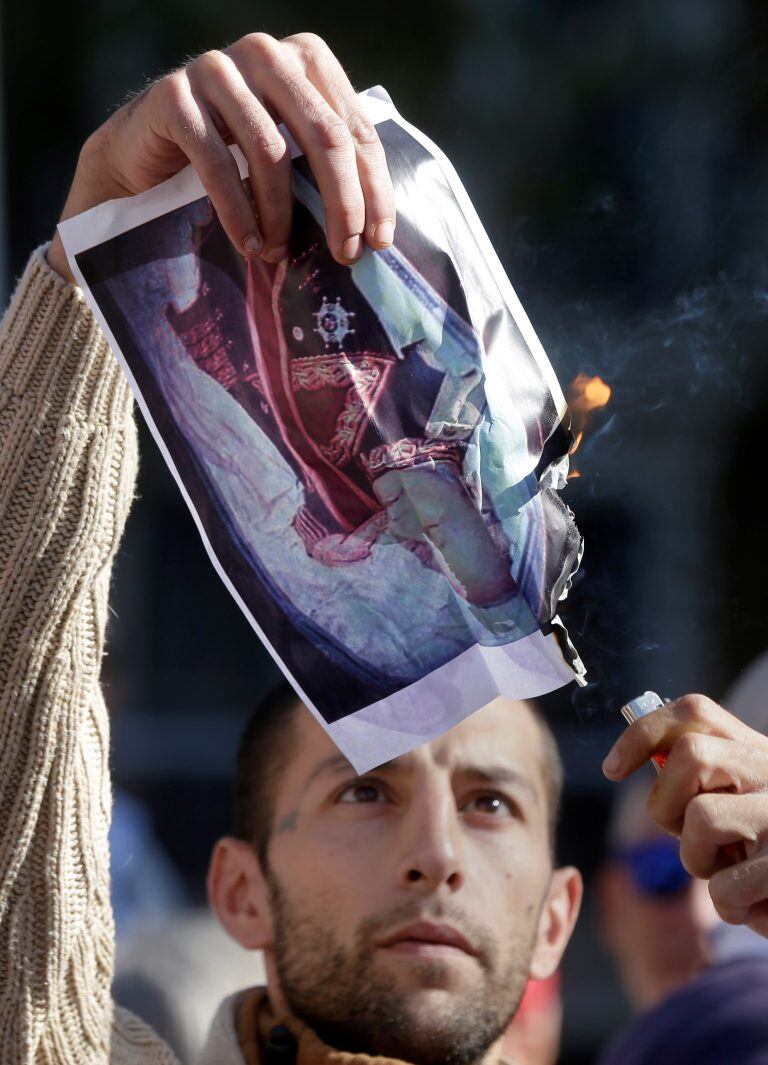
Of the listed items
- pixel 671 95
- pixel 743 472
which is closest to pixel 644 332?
pixel 743 472

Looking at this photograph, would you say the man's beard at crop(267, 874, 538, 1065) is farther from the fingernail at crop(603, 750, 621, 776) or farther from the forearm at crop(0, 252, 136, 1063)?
the fingernail at crop(603, 750, 621, 776)

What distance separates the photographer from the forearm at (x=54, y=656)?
1.54 meters

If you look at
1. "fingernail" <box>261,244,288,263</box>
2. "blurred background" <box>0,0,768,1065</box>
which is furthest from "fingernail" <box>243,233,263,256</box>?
"blurred background" <box>0,0,768,1065</box>

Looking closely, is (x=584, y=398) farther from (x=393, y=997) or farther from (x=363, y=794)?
(x=393, y=997)

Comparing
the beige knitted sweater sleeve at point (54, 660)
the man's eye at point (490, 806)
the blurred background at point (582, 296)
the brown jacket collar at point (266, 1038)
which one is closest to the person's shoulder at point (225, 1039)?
the brown jacket collar at point (266, 1038)

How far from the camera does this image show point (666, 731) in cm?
116

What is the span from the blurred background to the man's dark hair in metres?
0.06

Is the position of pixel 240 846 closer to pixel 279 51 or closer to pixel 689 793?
pixel 689 793

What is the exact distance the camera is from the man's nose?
1762mm

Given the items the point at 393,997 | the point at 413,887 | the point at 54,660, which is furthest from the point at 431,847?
the point at 54,660

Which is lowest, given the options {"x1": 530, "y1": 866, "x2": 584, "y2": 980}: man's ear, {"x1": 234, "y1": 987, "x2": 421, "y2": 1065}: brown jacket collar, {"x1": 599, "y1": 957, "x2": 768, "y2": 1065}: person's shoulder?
{"x1": 530, "y1": 866, "x2": 584, "y2": 980}: man's ear

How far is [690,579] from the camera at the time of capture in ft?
5.68

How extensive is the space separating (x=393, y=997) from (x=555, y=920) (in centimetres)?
36

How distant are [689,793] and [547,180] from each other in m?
1.27
